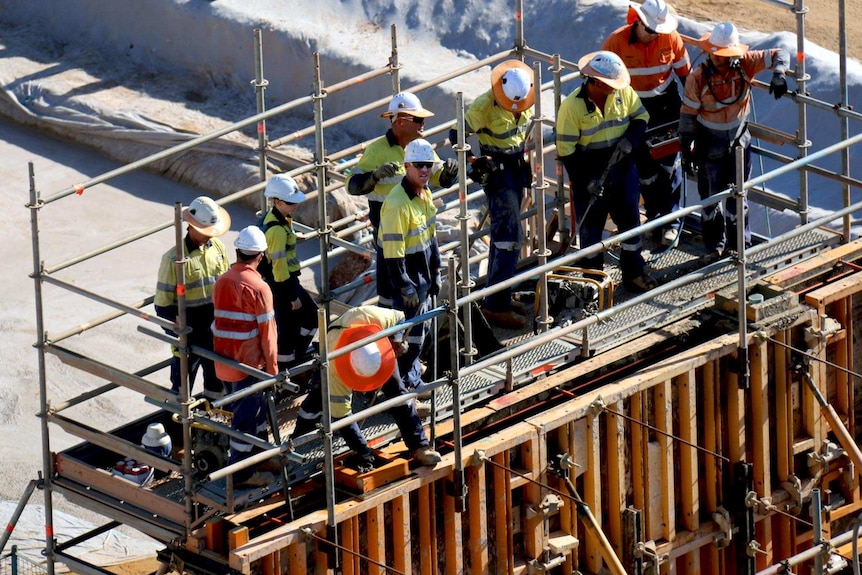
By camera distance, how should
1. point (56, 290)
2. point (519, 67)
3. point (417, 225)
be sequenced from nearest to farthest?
Result: point (417, 225) → point (519, 67) → point (56, 290)

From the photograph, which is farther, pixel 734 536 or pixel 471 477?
pixel 734 536

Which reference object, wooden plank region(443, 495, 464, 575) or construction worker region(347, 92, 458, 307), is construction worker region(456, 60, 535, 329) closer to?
construction worker region(347, 92, 458, 307)

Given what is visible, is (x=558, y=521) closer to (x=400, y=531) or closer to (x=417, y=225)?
(x=400, y=531)

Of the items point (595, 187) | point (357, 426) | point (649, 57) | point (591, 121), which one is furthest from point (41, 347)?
point (649, 57)

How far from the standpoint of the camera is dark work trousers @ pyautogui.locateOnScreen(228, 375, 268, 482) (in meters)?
16.8

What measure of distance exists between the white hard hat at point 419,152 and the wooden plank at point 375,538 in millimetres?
2803

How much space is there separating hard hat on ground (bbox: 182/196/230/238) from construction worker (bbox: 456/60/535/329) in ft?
7.51

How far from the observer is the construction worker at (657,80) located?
19891 millimetres

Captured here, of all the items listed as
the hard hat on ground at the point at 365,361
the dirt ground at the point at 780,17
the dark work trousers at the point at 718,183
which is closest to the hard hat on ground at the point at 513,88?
the dark work trousers at the point at 718,183

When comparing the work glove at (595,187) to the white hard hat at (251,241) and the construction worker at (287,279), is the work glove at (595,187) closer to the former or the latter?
the construction worker at (287,279)

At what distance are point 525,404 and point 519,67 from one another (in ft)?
9.88

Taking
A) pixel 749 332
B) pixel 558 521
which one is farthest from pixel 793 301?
pixel 558 521

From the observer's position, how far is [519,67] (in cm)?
1884

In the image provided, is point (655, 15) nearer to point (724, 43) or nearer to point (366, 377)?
point (724, 43)
